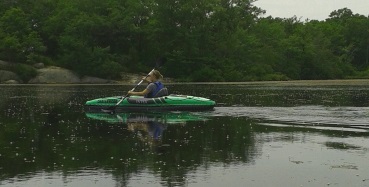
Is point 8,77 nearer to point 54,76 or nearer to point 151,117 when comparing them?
point 54,76

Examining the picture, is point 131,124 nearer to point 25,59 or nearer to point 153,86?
point 153,86

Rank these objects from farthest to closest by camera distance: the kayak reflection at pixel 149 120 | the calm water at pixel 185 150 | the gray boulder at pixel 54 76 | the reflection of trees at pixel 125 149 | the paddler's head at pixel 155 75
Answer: the gray boulder at pixel 54 76 < the paddler's head at pixel 155 75 < the kayak reflection at pixel 149 120 < the reflection of trees at pixel 125 149 < the calm water at pixel 185 150

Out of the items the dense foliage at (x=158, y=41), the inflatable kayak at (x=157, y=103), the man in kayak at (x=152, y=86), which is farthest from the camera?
the dense foliage at (x=158, y=41)

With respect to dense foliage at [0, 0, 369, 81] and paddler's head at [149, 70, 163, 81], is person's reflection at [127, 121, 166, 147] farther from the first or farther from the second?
Result: dense foliage at [0, 0, 369, 81]

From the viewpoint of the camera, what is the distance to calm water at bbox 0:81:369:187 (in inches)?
383

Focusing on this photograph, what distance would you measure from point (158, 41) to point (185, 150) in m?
58.7

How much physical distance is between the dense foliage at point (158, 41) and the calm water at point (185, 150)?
1677 inches

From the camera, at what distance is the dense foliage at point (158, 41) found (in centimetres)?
6200

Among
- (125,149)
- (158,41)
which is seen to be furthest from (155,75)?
(158,41)

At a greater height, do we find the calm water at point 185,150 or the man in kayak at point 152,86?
the man in kayak at point 152,86

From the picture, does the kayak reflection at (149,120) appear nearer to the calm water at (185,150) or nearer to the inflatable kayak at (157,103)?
the calm water at (185,150)

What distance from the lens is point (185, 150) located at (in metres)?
12.5

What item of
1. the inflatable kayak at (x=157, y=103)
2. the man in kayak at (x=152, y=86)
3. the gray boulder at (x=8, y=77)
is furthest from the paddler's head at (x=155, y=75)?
the gray boulder at (x=8, y=77)

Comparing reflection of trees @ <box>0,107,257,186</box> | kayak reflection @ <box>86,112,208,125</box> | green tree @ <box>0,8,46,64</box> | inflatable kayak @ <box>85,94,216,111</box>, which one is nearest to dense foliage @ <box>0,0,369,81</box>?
green tree @ <box>0,8,46,64</box>
